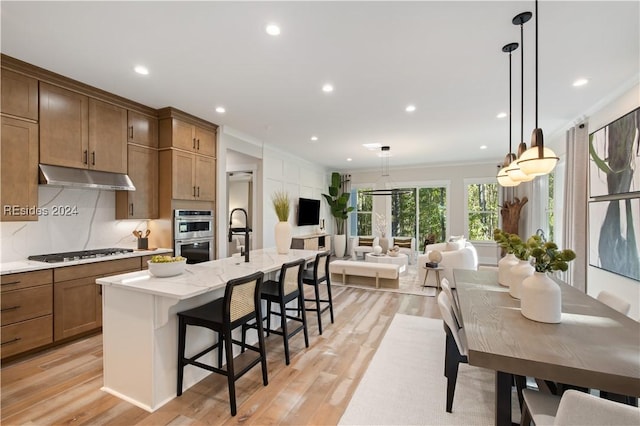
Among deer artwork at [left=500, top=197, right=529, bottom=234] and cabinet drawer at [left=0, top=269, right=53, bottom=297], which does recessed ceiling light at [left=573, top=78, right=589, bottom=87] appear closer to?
deer artwork at [left=500, top=197, right=529, bottom=234]

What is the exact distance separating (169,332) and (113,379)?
2.05 feet

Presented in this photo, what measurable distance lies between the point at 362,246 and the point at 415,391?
586 centimetres

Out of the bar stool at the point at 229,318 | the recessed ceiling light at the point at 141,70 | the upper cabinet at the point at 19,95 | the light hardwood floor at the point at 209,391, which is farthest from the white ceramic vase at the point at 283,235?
the upper cabinet at the point at 19,95

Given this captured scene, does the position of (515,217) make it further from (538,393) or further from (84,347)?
(84,347)

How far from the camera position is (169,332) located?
2.05 m

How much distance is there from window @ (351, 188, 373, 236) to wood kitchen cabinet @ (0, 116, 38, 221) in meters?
7.67

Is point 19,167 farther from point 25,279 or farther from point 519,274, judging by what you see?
point 519,274

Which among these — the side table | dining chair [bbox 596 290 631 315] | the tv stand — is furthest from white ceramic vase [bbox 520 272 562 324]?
the tv stand

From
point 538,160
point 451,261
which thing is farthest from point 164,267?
point 451,261

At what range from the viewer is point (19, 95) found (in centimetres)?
273

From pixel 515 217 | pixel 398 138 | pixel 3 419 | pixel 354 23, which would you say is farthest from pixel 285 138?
pixel 515 217

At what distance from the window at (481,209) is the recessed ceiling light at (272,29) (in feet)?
23.9

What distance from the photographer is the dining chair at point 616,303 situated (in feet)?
6.31

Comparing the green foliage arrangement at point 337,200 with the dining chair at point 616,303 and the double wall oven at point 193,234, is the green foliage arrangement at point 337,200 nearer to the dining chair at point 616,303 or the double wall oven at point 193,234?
the double wall oven at point 193,234
